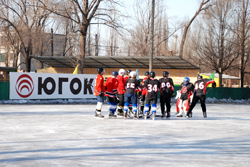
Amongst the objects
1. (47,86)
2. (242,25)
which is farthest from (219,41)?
(47,86)

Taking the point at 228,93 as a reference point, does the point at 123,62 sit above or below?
above

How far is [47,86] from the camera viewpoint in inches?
833

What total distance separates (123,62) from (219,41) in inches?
418

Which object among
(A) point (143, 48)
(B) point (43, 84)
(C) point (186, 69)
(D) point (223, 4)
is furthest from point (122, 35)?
(A) point (143, 48)

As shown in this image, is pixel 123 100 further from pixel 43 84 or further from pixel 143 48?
pixel 143 48

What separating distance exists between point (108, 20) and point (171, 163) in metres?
20.9

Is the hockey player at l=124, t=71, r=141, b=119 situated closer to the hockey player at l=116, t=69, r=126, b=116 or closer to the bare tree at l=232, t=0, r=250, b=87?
the hockey player at l=116, t=69, r=126, b=116

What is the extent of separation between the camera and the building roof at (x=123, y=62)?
3513cm

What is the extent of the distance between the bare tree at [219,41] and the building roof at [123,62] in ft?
9.03

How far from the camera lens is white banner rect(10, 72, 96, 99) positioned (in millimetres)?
20109

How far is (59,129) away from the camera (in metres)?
9.70

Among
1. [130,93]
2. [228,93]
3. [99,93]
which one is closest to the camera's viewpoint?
[99,93]

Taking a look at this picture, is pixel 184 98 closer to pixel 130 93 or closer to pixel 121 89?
pixel 130 93

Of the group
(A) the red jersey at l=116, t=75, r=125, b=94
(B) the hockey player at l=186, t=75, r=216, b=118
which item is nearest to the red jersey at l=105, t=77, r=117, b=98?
(A) the red jersey at l=116, t=75, r=125, b=94
